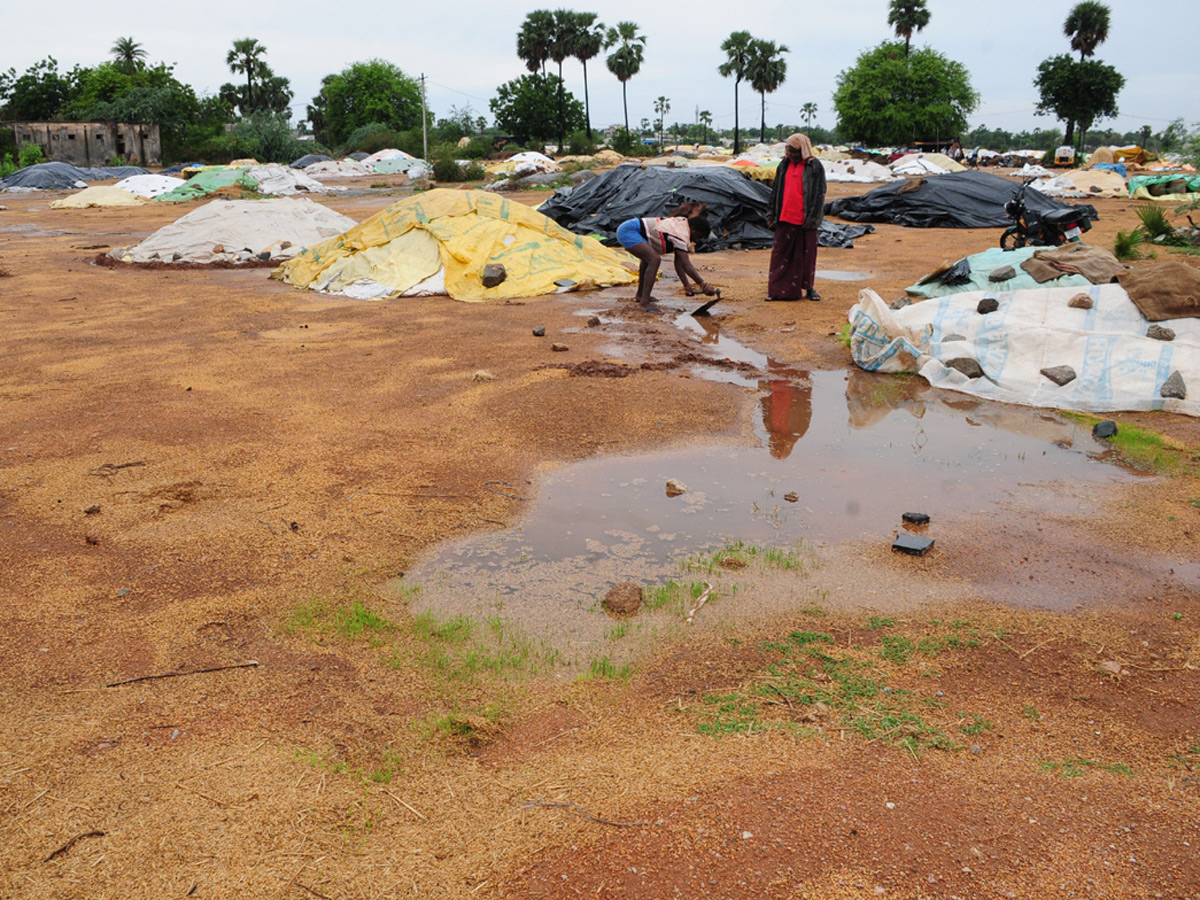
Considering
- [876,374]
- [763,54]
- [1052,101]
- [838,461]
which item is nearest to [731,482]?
[838,461]

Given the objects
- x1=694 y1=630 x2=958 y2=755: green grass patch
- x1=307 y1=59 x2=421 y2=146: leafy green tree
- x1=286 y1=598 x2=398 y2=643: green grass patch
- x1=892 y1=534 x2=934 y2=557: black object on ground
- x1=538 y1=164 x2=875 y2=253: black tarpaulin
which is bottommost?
x1=694 y1=630 x2=958 y2=755: green grass patch

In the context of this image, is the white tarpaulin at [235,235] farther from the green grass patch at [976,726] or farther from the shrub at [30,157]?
the shrub at [30,157]

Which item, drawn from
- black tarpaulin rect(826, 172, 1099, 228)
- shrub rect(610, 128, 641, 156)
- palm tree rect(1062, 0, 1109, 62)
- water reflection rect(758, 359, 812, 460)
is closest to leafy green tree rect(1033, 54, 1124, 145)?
palm tree rect(1062, 0, 1109, 62)

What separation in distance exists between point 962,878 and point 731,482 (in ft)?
9.37

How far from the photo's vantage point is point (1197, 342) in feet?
20.2

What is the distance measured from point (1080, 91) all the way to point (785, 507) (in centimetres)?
5443

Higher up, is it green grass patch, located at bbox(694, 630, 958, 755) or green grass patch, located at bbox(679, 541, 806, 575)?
green grass patch, located at bbox(679, 541, 806, 575)

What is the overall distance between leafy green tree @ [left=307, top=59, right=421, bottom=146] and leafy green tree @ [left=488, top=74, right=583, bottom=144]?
8.83 m

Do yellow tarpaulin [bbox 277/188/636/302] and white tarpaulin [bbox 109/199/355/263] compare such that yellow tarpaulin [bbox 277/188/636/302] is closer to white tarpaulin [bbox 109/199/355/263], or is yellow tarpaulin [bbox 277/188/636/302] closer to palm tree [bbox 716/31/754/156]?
white tarpaulin [bbox 109/199/355/263]

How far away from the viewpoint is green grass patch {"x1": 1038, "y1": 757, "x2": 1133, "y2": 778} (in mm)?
2484

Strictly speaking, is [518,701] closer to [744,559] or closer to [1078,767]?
[744,559]

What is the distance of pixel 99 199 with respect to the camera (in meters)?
26.3

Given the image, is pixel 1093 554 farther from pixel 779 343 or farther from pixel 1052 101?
pixel 1052 101

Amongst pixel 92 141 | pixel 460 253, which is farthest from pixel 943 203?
pixel 92 141
